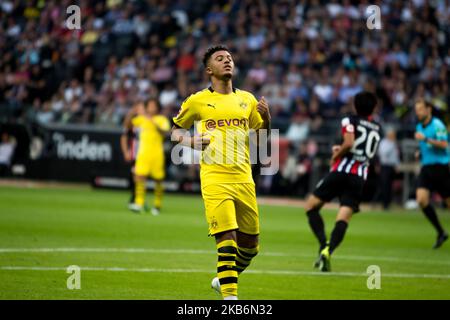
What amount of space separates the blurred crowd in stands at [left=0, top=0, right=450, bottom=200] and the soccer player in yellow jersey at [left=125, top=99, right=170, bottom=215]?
673 centimetres

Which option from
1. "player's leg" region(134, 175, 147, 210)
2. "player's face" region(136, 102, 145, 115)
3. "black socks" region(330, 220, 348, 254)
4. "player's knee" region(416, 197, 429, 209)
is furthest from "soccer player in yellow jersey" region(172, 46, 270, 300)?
"player's face" region(136, 102, 145, 115)

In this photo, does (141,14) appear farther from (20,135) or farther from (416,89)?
(416,89)

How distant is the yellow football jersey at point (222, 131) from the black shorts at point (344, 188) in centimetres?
381

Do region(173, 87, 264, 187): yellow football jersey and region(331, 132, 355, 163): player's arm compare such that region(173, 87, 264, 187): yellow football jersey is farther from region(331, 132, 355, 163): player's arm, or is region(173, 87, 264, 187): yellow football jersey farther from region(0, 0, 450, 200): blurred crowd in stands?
region(0, 0, 450, 200): blurred crowd in stands

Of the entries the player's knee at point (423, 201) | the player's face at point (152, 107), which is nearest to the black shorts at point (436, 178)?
the player's knee at point (423, 201)

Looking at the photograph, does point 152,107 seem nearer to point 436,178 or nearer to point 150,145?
point 150,145

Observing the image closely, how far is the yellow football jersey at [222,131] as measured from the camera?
32.3 ft

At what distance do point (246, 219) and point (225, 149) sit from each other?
0.76m

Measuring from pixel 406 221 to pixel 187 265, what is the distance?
11.5 meters

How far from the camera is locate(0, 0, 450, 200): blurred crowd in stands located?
95.5 feet

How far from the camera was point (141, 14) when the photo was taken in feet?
118
